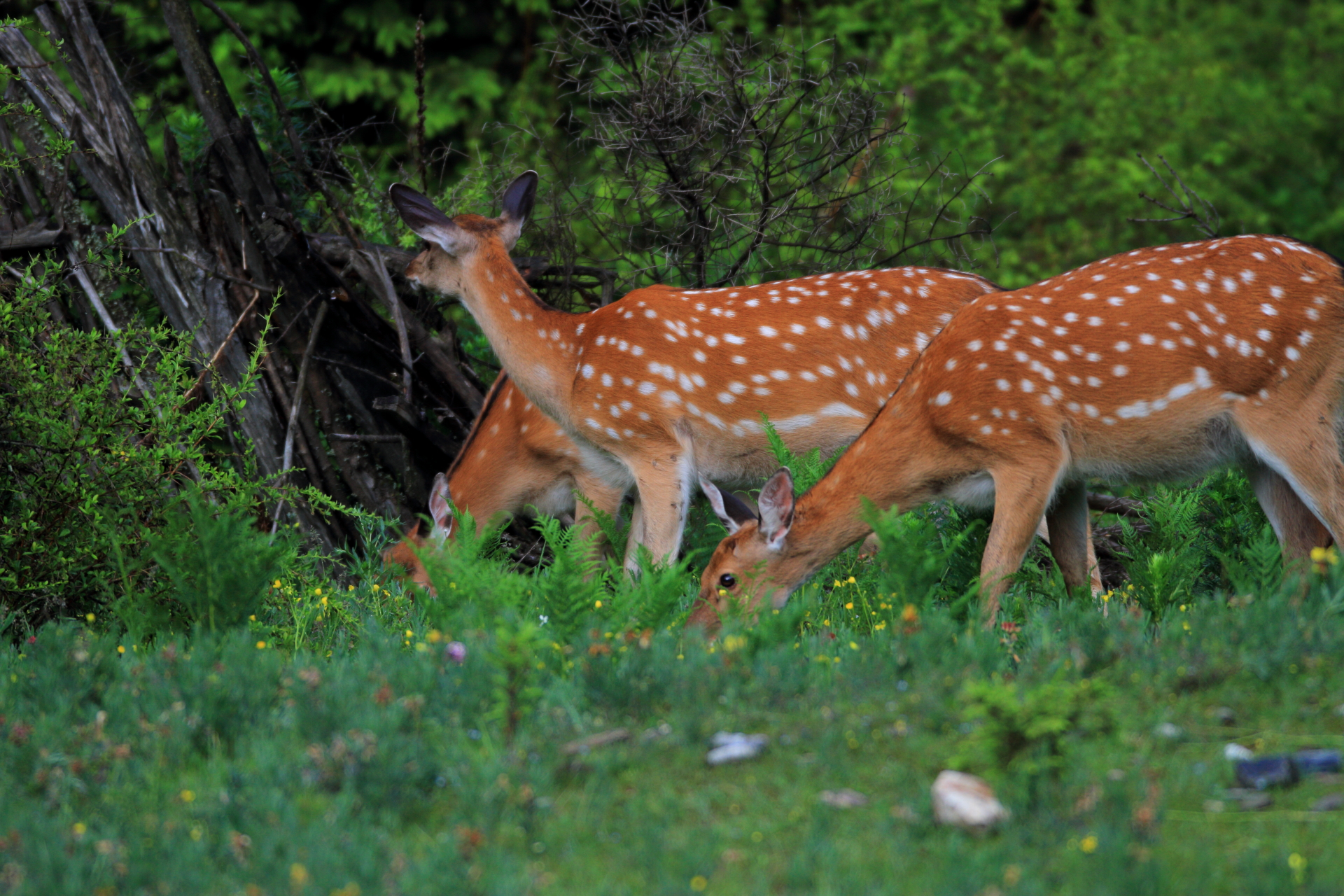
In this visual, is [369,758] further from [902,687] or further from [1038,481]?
[1038,481]

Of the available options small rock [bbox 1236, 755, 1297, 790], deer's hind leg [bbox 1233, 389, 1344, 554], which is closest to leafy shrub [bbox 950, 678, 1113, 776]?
small rock [bbox 1236, 755, 1297, 790]

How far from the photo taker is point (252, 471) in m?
5.60

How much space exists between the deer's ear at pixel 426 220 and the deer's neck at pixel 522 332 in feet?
0.48

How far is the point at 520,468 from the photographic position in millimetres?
6805

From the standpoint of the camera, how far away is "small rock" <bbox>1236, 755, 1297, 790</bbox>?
10.0 ft

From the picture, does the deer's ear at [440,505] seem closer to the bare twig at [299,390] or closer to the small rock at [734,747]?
the bare twig at [299,390]

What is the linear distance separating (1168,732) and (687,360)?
3.45 m

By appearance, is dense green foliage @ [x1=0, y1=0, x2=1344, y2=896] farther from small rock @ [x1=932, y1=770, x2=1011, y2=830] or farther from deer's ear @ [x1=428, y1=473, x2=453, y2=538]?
deer's ear @ [x1=428, y1=473, x2=453, y2=538]

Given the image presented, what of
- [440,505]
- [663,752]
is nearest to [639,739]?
[663,752]

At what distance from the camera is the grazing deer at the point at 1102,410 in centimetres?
493

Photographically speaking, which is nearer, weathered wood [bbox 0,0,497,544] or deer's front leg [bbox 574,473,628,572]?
weathered wood [bbox 0,0,497,544]

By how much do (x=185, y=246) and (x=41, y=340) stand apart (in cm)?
125

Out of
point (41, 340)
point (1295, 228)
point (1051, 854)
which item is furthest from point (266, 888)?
point (1295, 228)

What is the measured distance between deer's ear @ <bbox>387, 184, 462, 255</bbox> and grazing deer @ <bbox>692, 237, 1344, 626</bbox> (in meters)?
2.19
